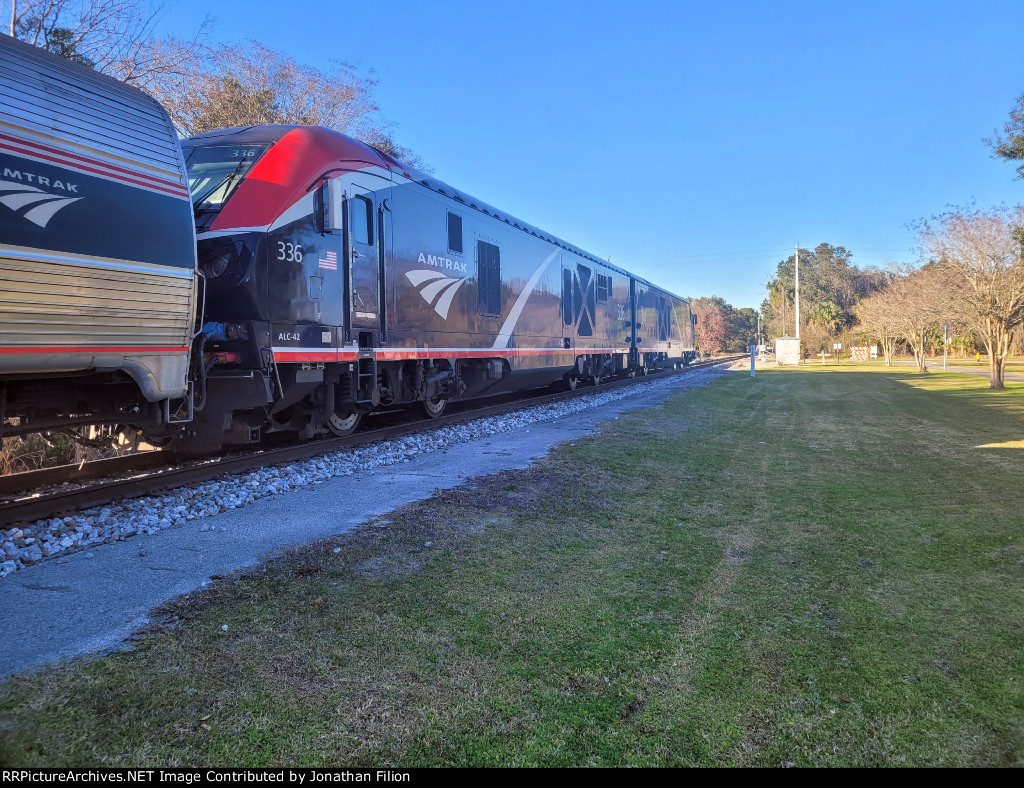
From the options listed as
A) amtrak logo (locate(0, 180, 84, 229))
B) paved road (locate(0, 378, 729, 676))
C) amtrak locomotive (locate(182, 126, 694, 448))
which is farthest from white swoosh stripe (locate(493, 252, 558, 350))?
amtrak logo (locate(0, 180, 84, 229))

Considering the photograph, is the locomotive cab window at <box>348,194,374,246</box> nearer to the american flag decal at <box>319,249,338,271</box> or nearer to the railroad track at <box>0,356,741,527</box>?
the american flag decal at <box>319,249,338,271</box>

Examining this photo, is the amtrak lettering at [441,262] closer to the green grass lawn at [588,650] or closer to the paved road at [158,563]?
the paved road at [158,563]

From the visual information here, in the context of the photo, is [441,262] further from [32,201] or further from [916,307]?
[916,307]

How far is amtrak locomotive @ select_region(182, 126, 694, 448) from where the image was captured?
21.4 ft

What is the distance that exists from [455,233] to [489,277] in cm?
146

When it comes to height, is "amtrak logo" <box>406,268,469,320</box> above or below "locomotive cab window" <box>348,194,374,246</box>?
below

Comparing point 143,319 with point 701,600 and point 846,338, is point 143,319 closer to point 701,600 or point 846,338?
point 701,600

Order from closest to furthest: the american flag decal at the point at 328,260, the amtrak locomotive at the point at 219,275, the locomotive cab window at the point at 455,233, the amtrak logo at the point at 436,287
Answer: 1. the amtrak locomotive at the point at 219,275
2. the american flag decal at the point at 328,260
3. the amtrak logo at the point at 436,287
4. the locomotive cab window at the point at 455,233

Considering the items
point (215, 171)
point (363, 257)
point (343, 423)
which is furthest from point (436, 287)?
point (215, 171)

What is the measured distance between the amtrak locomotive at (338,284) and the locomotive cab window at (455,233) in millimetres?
35

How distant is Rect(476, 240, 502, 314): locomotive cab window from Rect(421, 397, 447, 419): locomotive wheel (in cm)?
185

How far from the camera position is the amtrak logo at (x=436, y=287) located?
9.45 meters

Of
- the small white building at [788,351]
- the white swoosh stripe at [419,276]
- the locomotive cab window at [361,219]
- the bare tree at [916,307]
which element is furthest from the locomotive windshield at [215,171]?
the small white building at [788,351]

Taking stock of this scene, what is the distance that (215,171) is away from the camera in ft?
23.2
